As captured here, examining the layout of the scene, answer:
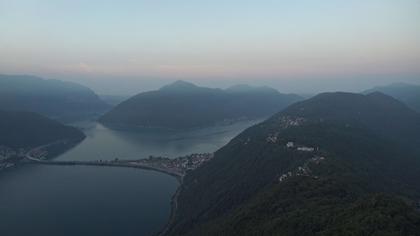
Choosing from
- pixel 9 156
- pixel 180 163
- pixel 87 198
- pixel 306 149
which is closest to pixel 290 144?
pixel 306 149

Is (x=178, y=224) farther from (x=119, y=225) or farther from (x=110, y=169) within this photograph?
(x=110, y=169)

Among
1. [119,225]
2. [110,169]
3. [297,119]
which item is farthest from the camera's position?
[297,119]

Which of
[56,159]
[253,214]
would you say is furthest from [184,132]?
[253,214]

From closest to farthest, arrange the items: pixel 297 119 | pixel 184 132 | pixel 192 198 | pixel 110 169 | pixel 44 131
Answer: pixel 192 198, pixel 110 169, pixel 297 119, pixel 44 131, pixel 184 132

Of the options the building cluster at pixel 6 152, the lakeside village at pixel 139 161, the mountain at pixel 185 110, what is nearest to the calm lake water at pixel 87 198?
the lakeside village at pixel 139 161

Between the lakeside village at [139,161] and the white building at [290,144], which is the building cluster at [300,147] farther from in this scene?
the lakeside village at [139,161]

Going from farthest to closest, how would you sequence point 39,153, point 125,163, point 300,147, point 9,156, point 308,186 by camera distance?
point 39,153, point 9,156, point 125,163, point 300,147, point 308,186

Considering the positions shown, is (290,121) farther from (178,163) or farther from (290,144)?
(290,144)
